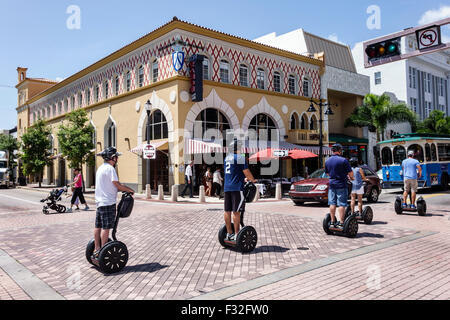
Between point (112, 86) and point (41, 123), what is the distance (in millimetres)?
11709

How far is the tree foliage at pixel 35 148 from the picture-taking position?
109 ft

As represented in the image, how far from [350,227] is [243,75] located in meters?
18.3

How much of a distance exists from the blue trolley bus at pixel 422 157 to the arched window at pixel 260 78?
909 cm

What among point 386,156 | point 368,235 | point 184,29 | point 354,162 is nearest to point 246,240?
point 368,235

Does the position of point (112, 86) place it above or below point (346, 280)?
above

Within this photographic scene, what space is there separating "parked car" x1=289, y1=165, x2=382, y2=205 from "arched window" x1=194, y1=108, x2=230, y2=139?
8.95 meters

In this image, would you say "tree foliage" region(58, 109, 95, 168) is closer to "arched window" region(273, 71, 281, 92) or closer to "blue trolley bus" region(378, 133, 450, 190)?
"arched window" region(273, 71, 281, 92)

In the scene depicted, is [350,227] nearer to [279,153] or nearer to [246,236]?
[246,236]

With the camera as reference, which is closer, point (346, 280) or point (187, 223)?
point (346, 280)

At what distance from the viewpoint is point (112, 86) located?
1081 inches

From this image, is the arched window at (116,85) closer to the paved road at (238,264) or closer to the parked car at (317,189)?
the parked car at (317,189)
